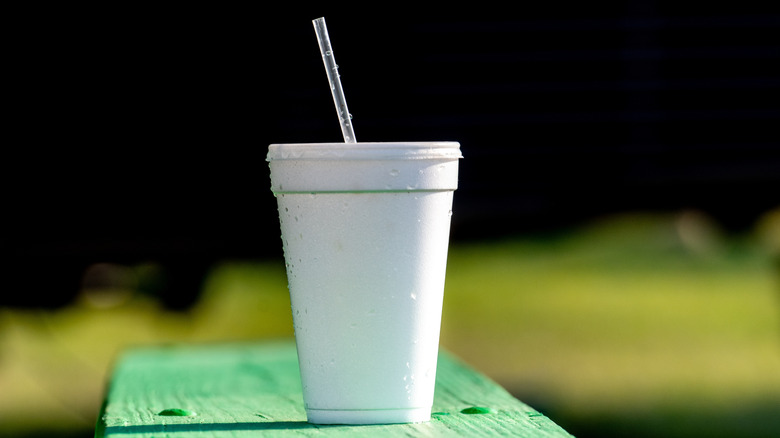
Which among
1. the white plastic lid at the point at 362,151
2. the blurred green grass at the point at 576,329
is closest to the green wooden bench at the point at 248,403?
the white plastic lid at the point at 362,151

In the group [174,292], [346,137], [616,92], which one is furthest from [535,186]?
[346,137]

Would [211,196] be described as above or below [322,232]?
above

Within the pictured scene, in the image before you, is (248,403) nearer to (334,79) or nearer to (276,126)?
(334,79)

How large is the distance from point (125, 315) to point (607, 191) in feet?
7.10

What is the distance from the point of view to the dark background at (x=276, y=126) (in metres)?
4.00

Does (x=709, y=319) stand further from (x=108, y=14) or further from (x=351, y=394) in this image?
(x=351, y=394)

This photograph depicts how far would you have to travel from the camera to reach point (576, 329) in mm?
4922

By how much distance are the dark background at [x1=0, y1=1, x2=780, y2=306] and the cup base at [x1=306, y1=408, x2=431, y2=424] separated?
8.49 feet

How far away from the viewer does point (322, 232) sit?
1.33m

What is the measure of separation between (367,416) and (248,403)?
0.33 m

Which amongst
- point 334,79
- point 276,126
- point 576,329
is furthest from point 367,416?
point 576,329

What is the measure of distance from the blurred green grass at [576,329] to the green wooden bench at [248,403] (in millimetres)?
1710

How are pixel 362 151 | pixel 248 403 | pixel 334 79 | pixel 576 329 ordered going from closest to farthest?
pixel 362 151
pixel 334 79
pixel 248 403
pixel 576 329

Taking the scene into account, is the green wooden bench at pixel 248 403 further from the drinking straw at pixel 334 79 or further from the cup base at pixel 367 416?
the drinking straw at pixel 334 79
